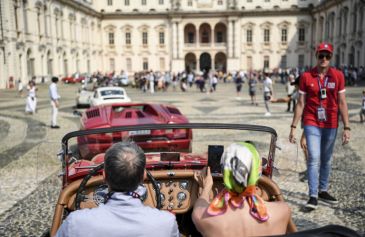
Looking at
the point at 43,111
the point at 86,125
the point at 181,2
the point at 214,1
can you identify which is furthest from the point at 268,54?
the point at 86,125

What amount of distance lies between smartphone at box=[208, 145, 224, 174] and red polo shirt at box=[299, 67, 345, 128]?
220 cm

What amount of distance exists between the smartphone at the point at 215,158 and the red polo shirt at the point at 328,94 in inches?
86.5

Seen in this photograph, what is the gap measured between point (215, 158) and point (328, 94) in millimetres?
2388

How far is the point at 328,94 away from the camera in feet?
16.1

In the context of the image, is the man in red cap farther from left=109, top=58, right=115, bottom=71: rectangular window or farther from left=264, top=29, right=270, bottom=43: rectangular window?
left=109, top=58, right=115, bottom=71: rectangular window

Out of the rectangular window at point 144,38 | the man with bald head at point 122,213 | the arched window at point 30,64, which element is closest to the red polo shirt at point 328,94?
the man with bald head at point 122,213

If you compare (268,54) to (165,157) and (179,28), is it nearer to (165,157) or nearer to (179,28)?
(179,28)

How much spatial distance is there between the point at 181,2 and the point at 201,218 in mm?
59095

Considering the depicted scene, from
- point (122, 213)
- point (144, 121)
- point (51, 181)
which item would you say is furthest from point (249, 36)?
point (122, 213)

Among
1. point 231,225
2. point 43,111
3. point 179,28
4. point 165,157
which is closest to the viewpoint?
point 231,225

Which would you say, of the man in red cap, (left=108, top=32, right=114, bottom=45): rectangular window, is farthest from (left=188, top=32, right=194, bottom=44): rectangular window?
the man in red cap

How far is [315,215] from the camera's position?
490cm

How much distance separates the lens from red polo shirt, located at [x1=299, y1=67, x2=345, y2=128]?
489 centimetres

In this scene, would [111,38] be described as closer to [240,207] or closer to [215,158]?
[215,158]
